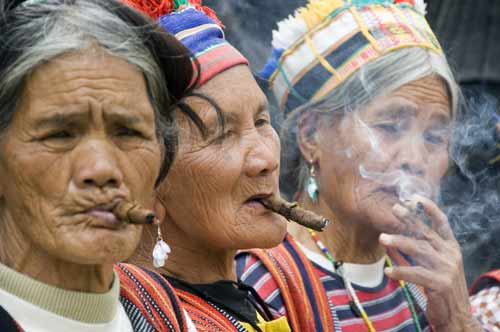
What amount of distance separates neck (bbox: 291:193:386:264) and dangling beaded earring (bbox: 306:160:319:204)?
3cm

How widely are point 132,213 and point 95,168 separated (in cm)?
14

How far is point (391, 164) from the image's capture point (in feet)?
14.4

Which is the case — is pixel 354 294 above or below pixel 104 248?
below

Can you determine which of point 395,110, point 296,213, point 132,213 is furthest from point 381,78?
point 132,213

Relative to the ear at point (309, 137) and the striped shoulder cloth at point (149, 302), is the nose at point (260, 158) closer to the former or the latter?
the striped shoulder cloth at point (149, 302)

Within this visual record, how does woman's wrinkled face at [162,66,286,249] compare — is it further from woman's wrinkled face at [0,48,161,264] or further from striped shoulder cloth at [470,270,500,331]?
striped shoulder cloth at [470,270,500,331]

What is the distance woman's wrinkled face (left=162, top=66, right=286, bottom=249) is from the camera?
3.42 meters

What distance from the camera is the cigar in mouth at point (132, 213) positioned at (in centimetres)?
255

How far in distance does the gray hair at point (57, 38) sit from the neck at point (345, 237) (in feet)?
6.02

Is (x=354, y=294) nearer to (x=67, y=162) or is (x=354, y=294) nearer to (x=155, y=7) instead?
(x=155, y=7)

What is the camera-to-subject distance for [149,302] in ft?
9.36

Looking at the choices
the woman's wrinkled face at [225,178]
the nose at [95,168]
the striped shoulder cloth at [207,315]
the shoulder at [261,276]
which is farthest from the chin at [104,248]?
the shoulder at [261,276]

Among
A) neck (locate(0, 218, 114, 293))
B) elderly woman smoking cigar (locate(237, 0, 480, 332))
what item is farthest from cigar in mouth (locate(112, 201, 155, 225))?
elderly woman smoking cigar (locate(237, 0, 480, 332))

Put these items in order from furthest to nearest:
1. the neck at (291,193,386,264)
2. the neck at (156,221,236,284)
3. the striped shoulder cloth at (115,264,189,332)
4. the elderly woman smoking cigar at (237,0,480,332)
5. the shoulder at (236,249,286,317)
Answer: the neck at (291,193,386,264)
the elderly woman smoking cigar at (237,0,480,332)
the shoulder at (236,249,286,317)
the neck at (156,221,236,284)
the striped shoulder cloth at (115,264,189,332)
